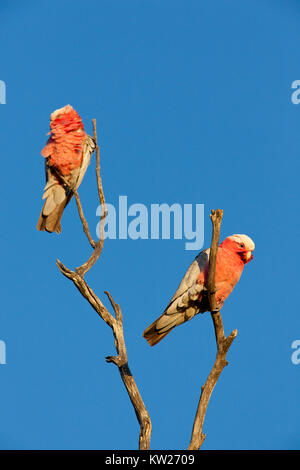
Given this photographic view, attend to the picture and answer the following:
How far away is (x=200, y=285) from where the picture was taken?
5.45m

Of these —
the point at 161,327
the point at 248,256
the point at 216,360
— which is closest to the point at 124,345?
the point at 161,327

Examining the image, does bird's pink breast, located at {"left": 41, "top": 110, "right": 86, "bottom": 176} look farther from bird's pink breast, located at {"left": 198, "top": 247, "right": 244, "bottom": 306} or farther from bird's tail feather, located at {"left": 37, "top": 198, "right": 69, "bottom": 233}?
bird's pink breast, located at {"left": 198, "top": 247, "right": 244, "bottom": 306}

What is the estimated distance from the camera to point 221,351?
5.26m

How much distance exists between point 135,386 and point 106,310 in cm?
74

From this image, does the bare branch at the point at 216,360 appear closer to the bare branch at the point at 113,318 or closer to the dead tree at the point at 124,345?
the dead tree at the point at 124,345

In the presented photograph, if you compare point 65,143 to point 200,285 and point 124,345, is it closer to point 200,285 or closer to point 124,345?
point 200,285

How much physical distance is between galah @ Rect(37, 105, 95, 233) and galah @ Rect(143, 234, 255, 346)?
61.6 inches

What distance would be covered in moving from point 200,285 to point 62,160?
1965 mm

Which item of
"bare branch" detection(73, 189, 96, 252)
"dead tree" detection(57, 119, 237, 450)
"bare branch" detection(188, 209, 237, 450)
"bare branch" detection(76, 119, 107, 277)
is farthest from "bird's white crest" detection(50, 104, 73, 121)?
"bare branch" detection(188, 209, 237, 450)

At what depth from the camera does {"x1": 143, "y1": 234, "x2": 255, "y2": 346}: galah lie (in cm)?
548

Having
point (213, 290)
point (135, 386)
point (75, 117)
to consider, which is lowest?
point (135, 386)
